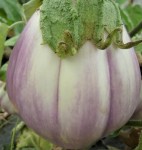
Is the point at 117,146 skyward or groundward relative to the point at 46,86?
groundward

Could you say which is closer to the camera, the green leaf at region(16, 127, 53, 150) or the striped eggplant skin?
the striped eggplant skin

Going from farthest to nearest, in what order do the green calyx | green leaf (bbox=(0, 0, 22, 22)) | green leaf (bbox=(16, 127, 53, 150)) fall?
1. green leaf (bbox=(0, 0, 22, 22))
2. green leaf (bbox=(16, 127, 53, 150))
3. the green calyx

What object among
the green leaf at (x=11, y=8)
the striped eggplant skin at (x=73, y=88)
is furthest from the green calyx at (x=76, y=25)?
the green leaf at (x=11, y=8)

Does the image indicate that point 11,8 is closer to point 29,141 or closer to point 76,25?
point 29,141

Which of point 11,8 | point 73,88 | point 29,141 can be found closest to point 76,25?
point 73,88

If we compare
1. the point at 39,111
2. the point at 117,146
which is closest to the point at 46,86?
the point at 39,111

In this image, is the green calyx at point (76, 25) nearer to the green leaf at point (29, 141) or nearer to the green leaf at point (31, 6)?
the green leaf at point (31, 6)

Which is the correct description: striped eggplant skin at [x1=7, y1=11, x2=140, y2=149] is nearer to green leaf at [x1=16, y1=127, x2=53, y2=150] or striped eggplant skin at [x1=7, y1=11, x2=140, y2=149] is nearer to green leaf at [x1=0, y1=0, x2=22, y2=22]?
green leaf at [x1=16, y1=127, x2=53, y2=150]

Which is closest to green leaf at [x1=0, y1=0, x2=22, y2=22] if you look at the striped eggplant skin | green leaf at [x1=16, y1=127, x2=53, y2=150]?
green leaf at [x1=16, y1=127, x2=53, y2=150]

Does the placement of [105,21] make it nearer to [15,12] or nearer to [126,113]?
[126,113]
